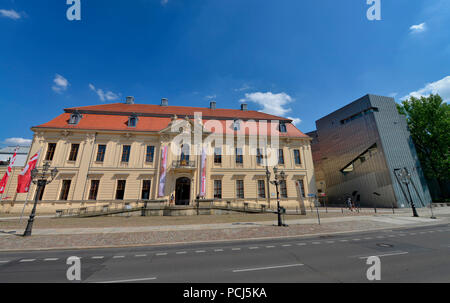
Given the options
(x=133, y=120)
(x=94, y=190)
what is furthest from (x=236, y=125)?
(x=94, y=190)

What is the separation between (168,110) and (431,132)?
44.3m

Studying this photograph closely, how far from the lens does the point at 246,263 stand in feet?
20.1

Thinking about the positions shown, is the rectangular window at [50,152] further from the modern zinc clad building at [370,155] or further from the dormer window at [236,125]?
the modern zinc clad building at [370,155]

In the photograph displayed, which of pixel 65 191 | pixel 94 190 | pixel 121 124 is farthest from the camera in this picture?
pixel 121 124

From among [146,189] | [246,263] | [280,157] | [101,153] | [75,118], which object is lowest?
[246,263]

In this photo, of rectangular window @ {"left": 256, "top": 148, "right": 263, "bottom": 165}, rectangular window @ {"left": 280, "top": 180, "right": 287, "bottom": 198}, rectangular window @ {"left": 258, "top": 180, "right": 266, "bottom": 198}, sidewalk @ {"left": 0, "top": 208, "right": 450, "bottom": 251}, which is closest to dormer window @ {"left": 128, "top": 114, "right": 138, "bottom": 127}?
sidewalk @ {"left": 0, "top": 208, "right": 450, "bottom": 251}

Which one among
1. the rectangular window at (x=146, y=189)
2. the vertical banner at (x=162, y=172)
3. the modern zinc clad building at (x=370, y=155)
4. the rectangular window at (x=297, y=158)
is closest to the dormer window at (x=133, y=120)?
the vertical banner at (x=162, y=172)

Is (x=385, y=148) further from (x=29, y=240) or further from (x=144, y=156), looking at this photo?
(x=29, y=240)

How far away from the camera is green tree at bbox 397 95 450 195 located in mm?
26453

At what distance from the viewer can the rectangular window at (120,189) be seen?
2253 cm

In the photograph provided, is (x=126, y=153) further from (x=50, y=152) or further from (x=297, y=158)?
(x=297, y=158)

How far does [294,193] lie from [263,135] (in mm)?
10099

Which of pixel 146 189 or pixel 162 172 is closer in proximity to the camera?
pixel 162 172

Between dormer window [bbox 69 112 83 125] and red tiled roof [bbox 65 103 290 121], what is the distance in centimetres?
88
